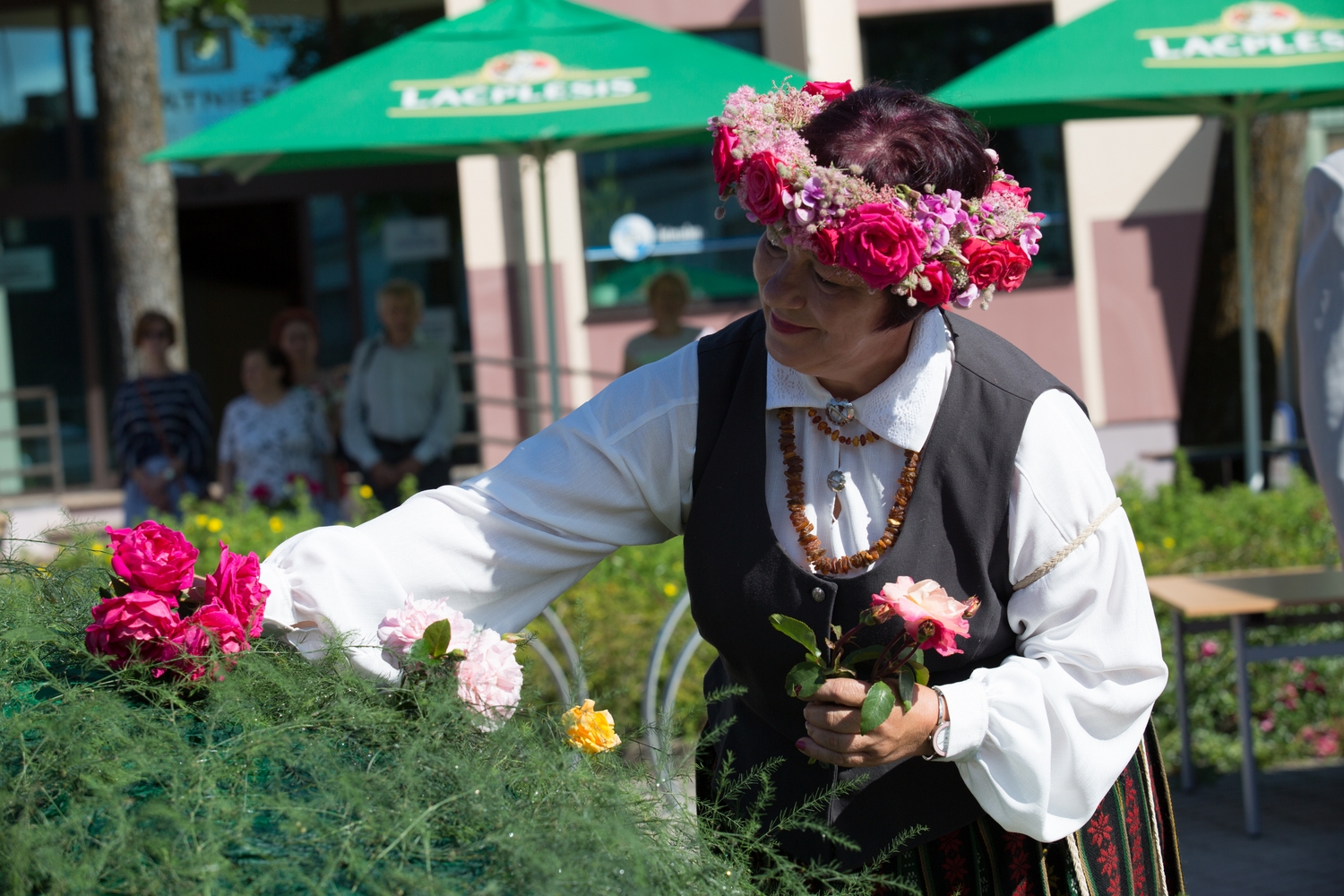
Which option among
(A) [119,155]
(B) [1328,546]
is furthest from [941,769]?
(A) [119,155]

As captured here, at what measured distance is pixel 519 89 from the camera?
5.16 meters

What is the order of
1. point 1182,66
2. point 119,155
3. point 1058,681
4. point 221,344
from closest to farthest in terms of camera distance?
point 1058,681, point 1182,66, point 119,155, point 221,344

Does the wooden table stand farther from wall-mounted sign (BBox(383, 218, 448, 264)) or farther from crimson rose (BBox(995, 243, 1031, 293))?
wall-mounted sign (BBox(383, 218, 448, 264))

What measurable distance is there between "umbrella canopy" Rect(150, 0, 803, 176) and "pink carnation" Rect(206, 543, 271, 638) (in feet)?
11.6

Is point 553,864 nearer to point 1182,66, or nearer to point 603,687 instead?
point 603,687

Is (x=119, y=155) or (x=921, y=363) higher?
(x=119, y=155)

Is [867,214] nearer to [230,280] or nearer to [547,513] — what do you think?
[547,513]

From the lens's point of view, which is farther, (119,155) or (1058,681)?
(119,155)

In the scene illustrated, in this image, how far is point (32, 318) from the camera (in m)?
10.9

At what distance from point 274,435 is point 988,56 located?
7.09 m

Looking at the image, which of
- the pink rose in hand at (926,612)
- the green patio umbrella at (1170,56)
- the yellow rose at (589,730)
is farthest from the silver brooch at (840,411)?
the green patio umbrella at (1170,56)

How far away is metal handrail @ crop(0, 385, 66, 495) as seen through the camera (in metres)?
10.5

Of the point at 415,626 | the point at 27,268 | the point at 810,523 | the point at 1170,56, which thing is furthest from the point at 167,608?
the point at 27,268

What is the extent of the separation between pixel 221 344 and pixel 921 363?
13.2 m
